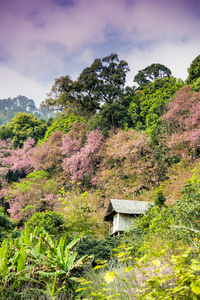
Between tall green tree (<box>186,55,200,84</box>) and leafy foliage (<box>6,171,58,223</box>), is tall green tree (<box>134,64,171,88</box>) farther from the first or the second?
leafy foliage (<box>6,171,58,223</box>)

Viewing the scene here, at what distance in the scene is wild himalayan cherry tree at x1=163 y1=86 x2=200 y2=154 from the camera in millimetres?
16438

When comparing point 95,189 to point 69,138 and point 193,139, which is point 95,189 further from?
point 193,139

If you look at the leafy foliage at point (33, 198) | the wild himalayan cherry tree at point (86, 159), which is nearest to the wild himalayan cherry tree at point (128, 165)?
the wild himalayan cherry tree at point (86, 159)

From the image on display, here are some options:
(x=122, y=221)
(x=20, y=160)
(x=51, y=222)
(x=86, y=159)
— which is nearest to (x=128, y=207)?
(x=122, y=221)

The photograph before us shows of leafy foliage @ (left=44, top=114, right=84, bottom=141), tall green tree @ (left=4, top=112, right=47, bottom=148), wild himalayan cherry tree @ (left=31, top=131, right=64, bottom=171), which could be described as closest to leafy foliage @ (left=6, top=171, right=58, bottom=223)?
wild himalayan cherry tree @ (left=31, top=131, right=64, bottom=171)

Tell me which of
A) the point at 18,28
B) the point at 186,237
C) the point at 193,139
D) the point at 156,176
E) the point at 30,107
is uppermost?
the point at 30,107

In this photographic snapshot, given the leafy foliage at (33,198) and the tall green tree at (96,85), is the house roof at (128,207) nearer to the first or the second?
the leafy foliage at (33,198)

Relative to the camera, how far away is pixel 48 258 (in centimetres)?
450

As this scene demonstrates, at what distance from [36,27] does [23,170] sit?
22286 millimetres

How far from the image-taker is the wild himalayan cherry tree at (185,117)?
53.9ft

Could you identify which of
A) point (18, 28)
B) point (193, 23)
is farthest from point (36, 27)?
point (193, 23)

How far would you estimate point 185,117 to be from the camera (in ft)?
60.2

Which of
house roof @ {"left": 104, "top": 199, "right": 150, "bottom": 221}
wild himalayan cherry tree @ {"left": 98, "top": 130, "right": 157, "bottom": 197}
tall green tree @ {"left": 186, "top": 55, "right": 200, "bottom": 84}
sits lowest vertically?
house roof @ {"left": 104, "top": 199, "right": 150, "bottom": 221}

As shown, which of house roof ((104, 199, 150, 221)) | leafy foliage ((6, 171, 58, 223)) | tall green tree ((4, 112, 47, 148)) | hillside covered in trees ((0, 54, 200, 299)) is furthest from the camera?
tall green tree ((4, 112, 47, 148))
